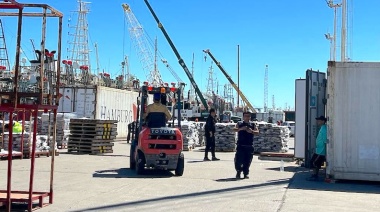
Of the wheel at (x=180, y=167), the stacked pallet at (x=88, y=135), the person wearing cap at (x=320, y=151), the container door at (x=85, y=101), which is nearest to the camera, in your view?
the person wearing cap at (x=320, y=151)

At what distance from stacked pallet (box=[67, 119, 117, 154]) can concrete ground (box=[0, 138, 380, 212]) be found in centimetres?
476

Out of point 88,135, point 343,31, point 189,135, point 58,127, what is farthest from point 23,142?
point 343,31

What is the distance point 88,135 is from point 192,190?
1080 centimetres

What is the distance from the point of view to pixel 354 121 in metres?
12.6

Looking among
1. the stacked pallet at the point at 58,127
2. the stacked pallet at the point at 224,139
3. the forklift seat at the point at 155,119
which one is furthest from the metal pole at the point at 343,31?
the stacked pallet at the point at 58,127

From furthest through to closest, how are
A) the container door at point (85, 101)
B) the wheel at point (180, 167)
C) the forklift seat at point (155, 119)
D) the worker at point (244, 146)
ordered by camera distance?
the container door at point (85, 101), the wheel at point (180, 167), the forklift seat at point (155, 119), the worker at point (244, 146)

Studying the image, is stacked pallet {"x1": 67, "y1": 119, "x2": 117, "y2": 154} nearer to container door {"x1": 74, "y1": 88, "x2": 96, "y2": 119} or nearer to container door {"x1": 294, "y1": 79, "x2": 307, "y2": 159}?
container door {"x1": 294, "y1": 79, "x2": 307, "y2": 159}

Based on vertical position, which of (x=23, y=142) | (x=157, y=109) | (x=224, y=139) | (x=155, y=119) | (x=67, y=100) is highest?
(x=67, y=100)

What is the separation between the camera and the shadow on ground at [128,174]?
13.4 meters

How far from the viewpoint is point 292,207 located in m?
9.24

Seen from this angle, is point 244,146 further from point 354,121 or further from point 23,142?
point 23,142

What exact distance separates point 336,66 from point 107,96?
20.8 m

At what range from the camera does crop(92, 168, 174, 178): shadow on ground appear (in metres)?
13.4

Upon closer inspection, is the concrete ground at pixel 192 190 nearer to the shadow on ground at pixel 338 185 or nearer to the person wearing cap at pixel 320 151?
the shadow on ground at pixel 338 185
